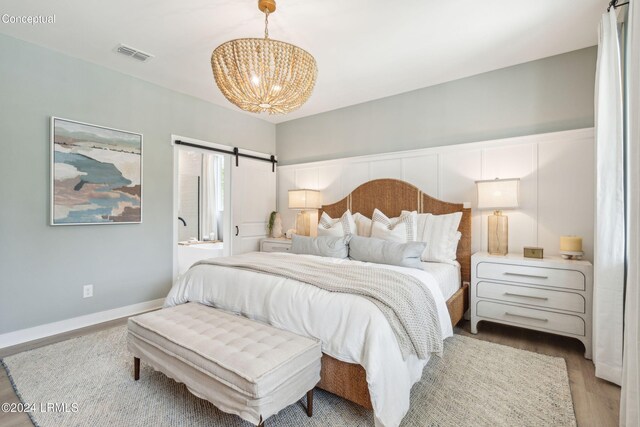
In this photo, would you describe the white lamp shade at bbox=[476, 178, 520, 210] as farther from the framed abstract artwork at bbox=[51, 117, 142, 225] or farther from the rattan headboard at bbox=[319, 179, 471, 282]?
the framed abstract artwork at bbox=[51, 117, 142, 225]

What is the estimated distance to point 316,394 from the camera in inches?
78.9

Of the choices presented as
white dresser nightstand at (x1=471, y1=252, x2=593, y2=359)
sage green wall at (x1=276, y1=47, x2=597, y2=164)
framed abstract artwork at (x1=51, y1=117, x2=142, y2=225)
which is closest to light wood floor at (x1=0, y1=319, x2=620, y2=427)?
white dresser nightstand at (x1=471, y1=252, x2=593, y2=359)

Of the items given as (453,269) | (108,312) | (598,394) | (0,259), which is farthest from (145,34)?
(598,394)

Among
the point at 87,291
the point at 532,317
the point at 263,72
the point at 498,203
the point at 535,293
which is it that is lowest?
the point at 532,317

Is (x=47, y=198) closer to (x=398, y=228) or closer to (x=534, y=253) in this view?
(x=398, y=228)

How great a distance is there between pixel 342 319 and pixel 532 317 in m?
2.01

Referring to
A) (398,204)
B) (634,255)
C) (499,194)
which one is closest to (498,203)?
(499,194)

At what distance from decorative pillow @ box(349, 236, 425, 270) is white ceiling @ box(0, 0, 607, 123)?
72.5 inches

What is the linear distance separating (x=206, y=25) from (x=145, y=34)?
0.60m

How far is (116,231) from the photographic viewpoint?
11.2 ft

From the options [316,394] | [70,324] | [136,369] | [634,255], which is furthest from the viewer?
[70,324]

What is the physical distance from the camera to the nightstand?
4480 millimetres

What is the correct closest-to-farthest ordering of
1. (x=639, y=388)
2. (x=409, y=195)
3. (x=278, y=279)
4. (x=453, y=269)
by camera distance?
(x=639, y=388) < (x=278, y=279) < (x=453, y=269) < (x=409, y=195)

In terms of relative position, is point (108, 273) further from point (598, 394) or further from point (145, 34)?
point (598, 394)
